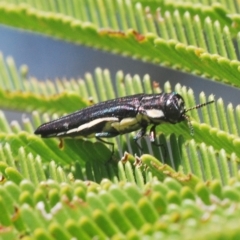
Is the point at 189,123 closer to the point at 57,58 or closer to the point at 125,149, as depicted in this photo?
the point at 125,149

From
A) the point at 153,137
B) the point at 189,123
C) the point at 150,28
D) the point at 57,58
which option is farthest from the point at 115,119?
the point at 57,58

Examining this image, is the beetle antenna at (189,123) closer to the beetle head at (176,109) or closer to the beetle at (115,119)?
the beetle head at (176,109)

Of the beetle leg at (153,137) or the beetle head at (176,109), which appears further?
the beetle head at (176,109)

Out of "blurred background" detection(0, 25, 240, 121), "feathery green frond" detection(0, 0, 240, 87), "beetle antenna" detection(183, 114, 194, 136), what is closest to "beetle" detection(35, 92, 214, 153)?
"beetle antenna" detection(183, 114, 194, 136)

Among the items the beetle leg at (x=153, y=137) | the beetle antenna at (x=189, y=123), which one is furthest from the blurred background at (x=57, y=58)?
the beetle antenna at (x=189, y=123)

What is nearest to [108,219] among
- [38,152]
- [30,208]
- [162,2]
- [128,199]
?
[128,199]

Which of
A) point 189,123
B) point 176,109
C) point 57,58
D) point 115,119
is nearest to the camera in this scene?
point 189,123
